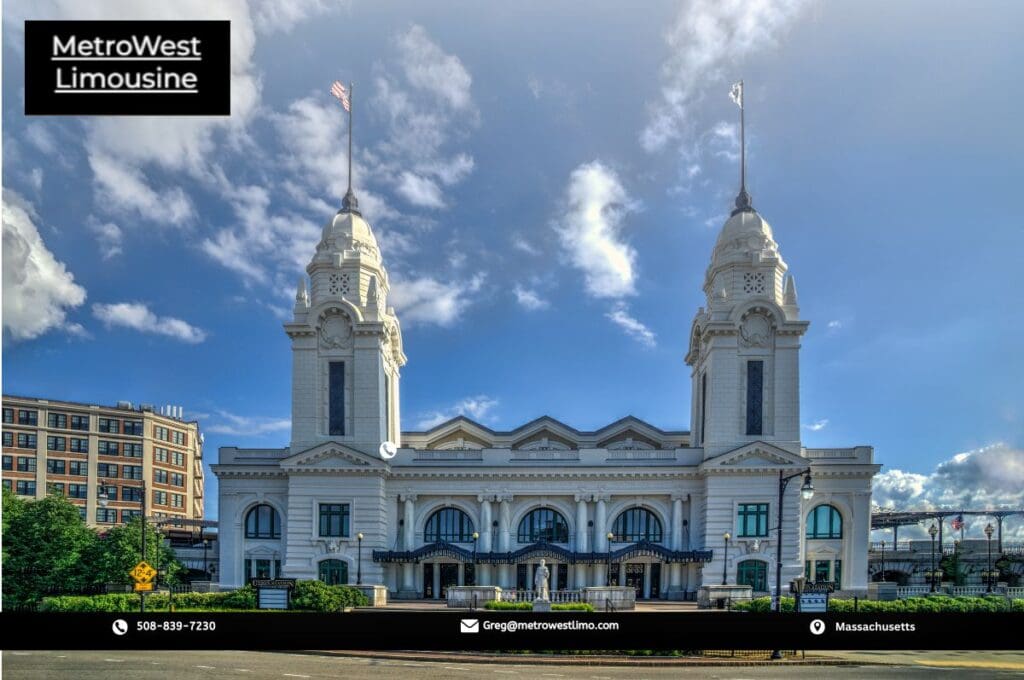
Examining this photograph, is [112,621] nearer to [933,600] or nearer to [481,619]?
[481,619]

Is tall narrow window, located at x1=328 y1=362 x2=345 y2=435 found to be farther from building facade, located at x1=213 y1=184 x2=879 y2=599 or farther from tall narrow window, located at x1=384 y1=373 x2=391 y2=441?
tall narrow window, located at x1=384 y1=373 x2=391 y2=441

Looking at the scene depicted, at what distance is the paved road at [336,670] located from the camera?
14.7 metres

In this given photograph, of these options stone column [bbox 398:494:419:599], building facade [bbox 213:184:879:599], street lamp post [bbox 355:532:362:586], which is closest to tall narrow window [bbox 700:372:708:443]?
building facade [bbox 213:184:879:599]

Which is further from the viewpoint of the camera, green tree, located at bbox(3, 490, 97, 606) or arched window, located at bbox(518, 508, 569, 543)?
arched window, located at bbox(518, 508, 569, 543)

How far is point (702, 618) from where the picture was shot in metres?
8.27

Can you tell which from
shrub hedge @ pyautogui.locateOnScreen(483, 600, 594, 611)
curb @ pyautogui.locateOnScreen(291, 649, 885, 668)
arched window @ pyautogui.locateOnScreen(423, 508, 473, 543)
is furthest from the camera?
arched window @ pyautogui.locateOnScreen(423, 508, 473, 543)

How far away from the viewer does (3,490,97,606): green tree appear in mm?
24734

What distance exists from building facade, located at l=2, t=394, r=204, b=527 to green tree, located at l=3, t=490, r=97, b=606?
2.15 ft

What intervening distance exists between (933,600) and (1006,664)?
847 centimetres

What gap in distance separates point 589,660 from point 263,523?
1185 inches

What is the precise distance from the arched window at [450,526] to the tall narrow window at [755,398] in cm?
1741

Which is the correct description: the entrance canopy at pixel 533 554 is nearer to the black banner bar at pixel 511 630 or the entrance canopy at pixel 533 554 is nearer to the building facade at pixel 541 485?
the building facade at pixel 541 485

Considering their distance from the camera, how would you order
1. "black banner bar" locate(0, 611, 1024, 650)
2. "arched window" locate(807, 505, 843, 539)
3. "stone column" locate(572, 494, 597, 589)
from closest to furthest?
1. "black banner bar" locate(0, 611, 1024, 650)
2. "arched window" locate(807, 505, 843, 539)
3. "stone column" locate(572, 494, 597, 589)

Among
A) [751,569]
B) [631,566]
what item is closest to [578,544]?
[631,566]
